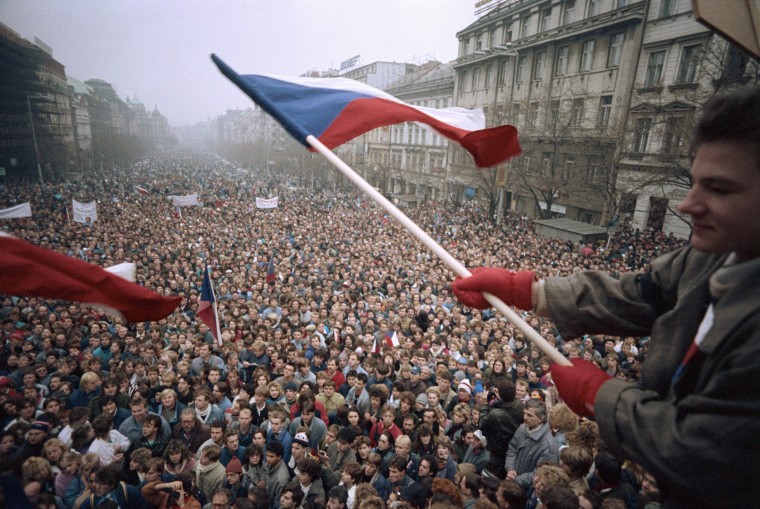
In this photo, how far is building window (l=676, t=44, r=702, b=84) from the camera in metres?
21.1

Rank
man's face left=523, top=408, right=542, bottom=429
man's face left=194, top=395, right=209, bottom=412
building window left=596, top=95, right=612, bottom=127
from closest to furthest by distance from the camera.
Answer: man's face left=523, top=408, right=542, bottom=429, man's face left=194, top=395, right=209, bottom=412, building window left=596, top=95, right=612, bottom=127

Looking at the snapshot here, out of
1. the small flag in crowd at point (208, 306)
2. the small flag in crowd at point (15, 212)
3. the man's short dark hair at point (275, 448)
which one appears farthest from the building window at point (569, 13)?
the man's short dark hair at point (275, 448)

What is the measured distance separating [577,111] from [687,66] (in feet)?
20.8

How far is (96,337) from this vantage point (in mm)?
8320

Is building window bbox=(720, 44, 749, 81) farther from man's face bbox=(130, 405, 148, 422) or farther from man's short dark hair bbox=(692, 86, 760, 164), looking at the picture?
man's face bbox=(130, 405, 148, 422)

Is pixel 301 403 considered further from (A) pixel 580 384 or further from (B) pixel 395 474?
(A) pixel 580 384

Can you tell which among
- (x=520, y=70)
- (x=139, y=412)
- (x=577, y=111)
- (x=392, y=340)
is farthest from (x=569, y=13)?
(x=139, y=412)

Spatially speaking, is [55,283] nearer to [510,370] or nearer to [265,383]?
[265,383]

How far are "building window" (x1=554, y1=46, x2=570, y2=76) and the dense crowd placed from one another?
21.9 metres

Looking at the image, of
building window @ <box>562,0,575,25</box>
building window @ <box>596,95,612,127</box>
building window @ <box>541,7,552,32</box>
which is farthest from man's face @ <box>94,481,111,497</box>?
building window @ <box>541,7,552,32</box>

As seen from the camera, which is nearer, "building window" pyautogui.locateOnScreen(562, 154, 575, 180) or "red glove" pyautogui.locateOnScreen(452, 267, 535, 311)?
"red glove" pyautogui.locateOnScreen(452, 267, 535, 311)

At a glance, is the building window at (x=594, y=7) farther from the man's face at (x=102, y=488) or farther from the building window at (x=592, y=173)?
the man's face at (x=102, y=488)

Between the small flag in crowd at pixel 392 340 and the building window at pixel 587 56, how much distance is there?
27092 millimetres

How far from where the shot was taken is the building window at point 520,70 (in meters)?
33.1
